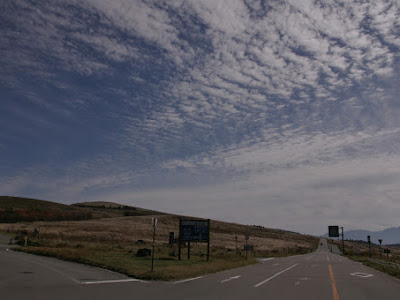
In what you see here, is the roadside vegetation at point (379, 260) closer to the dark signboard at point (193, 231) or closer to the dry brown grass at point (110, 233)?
the dry brown grass at point (110, 233)

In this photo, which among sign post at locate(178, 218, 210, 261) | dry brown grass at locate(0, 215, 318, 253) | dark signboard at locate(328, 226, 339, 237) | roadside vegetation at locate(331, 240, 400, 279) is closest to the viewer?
roadside vegetation at locate(331, 240, 400, 279)

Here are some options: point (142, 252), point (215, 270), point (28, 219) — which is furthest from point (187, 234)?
point (28, 219)

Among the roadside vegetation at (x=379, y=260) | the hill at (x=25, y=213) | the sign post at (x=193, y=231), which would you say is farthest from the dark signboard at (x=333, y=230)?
the hill at (x=25, y=213)

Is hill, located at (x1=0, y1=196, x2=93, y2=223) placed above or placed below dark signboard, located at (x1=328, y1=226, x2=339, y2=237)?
above

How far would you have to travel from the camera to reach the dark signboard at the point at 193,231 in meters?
33.4

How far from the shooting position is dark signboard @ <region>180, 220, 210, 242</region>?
33.4 metres

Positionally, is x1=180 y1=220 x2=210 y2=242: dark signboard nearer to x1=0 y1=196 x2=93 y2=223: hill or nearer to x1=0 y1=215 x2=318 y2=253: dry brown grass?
x1=0 y1=215 x2=318 y2=253: dry brown grass

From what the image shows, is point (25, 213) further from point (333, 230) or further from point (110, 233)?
point (333, 230)

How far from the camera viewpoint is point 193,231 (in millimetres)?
33688

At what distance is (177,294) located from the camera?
12.9 metres

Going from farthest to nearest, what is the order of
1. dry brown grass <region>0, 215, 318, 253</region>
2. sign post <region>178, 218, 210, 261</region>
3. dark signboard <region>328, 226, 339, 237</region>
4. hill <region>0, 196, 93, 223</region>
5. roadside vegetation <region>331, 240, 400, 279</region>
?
hill <region>0, 196, 93, 223</region> < dark signboard <region>328, 226, 339, 237</region> < dry brown grass <region>0, 215, 318, 253</region> < sign post <region>178, 218, 210, 261</region> < roadside vegetation <region>331, 240, 400, 279</region>

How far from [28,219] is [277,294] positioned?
93541mm

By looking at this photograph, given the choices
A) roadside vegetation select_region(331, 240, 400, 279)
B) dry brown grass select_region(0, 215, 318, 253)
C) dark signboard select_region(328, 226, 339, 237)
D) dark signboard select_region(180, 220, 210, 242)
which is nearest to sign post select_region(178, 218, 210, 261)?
dark signboard select_region(180, 220, 210, 242)

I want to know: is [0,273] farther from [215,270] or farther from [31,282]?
[215,270]
